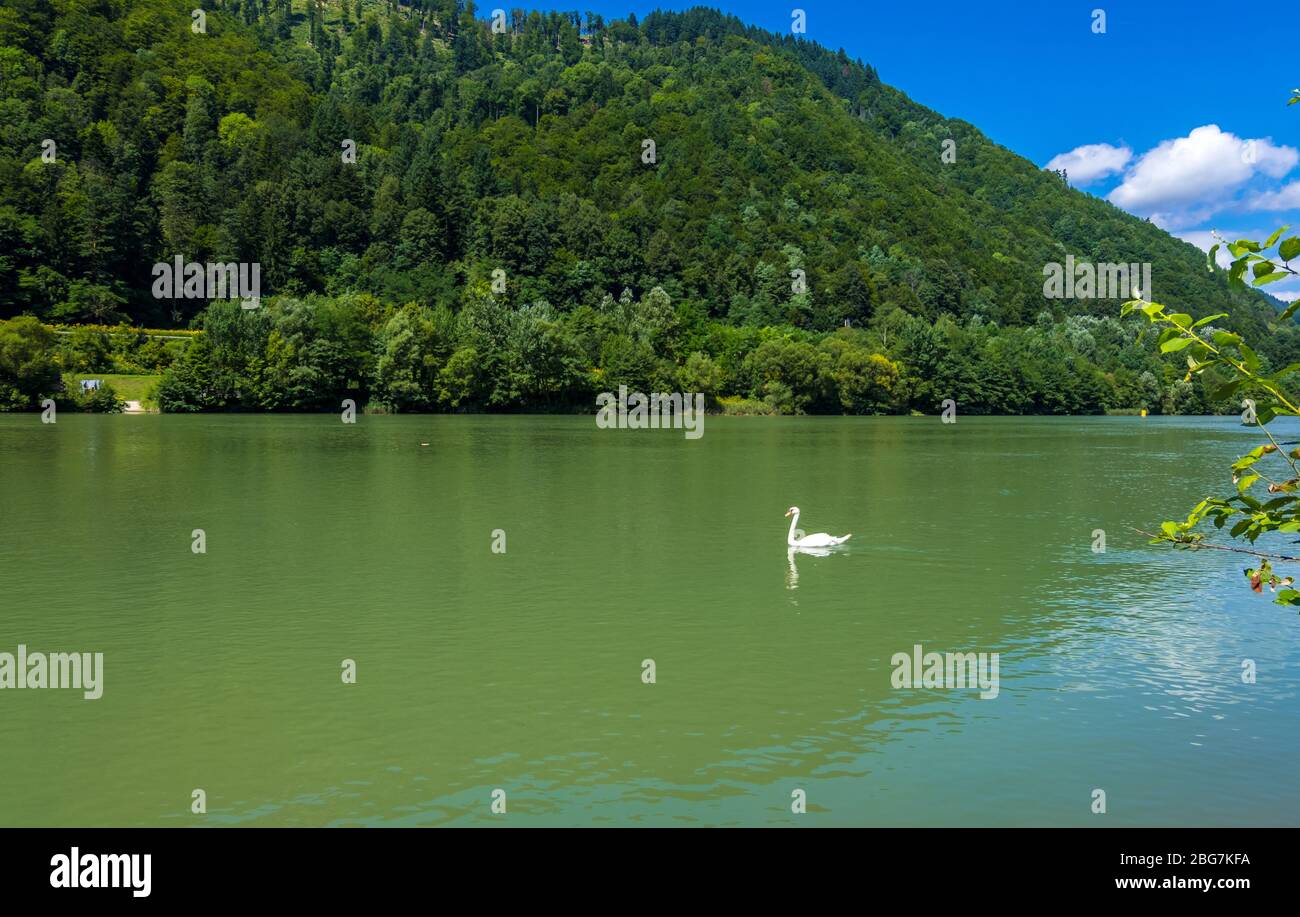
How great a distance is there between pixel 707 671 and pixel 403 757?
4.68 meters

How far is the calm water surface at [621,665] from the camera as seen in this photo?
32.0 feet

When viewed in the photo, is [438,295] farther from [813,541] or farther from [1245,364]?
[1245,364]

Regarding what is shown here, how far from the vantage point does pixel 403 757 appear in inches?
418

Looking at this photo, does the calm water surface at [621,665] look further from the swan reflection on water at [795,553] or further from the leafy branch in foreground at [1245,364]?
the leafy branch in foreground at [1245,364]

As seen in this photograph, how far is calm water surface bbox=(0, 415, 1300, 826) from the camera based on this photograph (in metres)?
9.74

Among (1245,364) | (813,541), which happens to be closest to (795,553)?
(813,541)

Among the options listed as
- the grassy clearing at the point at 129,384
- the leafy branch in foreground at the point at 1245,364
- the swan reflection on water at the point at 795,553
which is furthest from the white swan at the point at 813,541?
the grassy clearing at the point at 129,384

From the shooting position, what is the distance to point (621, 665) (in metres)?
14.2

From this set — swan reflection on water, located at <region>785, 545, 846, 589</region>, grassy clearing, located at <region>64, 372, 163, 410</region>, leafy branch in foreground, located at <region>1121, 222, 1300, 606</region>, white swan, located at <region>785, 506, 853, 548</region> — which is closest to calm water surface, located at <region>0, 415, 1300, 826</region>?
swan reflection on water, located at <region>785, 545, 846, 589</region>

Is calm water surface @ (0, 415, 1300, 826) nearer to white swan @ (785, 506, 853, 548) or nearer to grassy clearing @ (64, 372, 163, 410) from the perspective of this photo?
white swan @ (785, 506, 853, 548)
